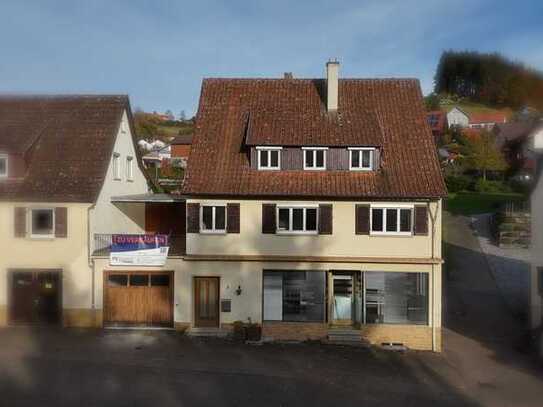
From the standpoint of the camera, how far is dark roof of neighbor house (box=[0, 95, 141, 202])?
23375mm

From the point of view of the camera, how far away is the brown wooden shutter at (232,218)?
22.5 meters

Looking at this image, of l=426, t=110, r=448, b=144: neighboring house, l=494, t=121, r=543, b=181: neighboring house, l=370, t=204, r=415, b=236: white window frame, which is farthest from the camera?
l=426, t=110, r=448, b=144: neighboring house

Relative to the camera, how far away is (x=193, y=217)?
22.6 metres

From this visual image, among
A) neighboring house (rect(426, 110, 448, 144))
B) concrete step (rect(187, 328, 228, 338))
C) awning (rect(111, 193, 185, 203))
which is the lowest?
concrete step (rect(187, 328, 228, 338))

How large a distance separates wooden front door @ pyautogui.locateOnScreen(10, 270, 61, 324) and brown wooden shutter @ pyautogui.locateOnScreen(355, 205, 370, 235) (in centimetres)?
1174

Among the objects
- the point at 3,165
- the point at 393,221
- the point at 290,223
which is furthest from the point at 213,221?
the point at 3,165

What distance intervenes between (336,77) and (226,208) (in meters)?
7.26

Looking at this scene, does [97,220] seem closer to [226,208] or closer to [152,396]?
[226,208]

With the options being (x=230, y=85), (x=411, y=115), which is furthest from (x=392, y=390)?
(x=230, y=85)

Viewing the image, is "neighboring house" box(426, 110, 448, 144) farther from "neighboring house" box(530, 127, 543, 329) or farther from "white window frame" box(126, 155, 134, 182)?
"white window frame" box(126, 155, 134, 182)

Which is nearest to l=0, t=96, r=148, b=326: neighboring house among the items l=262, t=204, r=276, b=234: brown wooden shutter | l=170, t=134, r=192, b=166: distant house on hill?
l=262, t=204, r=276, b=234: brown wooden shutter

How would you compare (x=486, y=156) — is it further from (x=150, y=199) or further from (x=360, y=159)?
(x=150, y=199)

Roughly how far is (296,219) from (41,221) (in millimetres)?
9925

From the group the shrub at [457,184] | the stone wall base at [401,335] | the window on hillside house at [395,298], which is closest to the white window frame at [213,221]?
the window on hillside house at [395,298]
